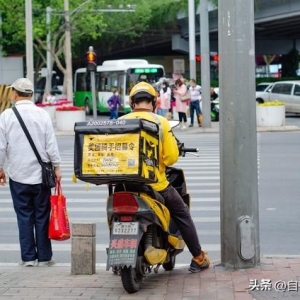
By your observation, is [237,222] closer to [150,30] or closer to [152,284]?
[152,284]

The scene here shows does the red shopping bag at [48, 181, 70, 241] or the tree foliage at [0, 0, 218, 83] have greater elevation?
the tree foliage at [0, 0, 218, 83]

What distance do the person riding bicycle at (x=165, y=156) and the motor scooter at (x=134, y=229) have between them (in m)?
0.09

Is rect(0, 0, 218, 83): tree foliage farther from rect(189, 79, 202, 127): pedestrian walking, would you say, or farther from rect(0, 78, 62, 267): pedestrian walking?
rect(0, 78, 62, 267): pedestrian walking

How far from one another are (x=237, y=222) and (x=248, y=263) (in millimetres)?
395

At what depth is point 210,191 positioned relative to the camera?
1412 centimetres

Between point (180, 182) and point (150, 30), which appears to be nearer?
point (180, 182)

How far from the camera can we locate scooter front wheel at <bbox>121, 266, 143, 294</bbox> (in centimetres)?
681

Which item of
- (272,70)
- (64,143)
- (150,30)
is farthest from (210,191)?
(272,70)

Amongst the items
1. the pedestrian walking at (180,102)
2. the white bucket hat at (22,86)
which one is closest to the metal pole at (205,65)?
the pedestrian walking at (180,102)

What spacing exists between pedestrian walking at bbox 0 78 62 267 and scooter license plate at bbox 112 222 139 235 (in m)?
1.51

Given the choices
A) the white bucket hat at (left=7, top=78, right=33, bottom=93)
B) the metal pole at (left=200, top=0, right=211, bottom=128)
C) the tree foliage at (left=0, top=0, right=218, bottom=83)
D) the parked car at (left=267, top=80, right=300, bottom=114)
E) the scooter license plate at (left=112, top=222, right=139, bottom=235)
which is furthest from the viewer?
the tree foliage at (left=0, top=0, right=218, bottom=83)

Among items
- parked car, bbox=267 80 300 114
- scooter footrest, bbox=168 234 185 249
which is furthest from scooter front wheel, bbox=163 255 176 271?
parked car, bbox=267 80 300 114

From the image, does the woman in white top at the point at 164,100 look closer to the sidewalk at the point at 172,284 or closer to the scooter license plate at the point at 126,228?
the sidewalk at the point at 172,284

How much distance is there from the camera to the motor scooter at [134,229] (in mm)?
6758
